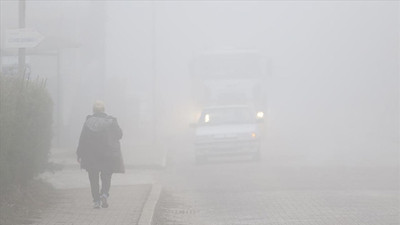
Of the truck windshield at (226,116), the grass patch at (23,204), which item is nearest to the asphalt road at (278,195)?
the grass patch at (23,204)

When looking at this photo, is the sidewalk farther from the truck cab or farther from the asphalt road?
the truck cab

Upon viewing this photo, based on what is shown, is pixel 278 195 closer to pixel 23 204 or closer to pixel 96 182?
pixel 96 182

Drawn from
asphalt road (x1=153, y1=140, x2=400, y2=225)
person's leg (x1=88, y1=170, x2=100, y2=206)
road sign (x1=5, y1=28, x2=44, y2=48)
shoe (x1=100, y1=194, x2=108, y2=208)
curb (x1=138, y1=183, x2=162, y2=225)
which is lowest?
asphalt road (x1=153, y1=140, x2=400, y2=225)

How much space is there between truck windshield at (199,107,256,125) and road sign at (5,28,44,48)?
37.8 ft

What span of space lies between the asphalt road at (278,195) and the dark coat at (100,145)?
3.35 feet

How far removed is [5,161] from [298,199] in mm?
5507

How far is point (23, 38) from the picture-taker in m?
14.3

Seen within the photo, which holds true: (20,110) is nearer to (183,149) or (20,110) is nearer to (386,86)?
(183,149)

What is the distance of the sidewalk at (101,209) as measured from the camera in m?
11.2

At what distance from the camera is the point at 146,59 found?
52.2 m

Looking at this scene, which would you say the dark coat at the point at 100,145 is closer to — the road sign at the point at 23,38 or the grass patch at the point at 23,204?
the grass patch at the point at 23,204

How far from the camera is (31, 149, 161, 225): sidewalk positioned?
11195 millimetres

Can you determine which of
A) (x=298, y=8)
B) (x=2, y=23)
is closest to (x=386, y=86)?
(x=298, y=8)

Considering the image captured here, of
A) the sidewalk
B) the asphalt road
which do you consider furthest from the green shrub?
the asphalt road
